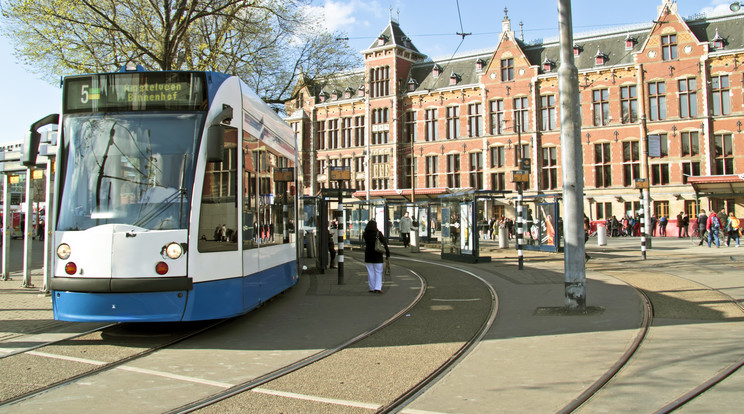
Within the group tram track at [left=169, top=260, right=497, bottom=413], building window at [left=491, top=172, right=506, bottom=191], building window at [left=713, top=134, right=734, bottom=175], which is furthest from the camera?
building window at [left=491, top=172, right=506, bottom=191]

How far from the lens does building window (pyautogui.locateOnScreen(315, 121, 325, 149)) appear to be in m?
60.2

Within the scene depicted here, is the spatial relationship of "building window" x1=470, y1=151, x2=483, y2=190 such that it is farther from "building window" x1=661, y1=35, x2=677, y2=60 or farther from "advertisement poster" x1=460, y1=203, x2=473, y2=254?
"advertisement poster" x1=460, y1=203, x2=473, y2=254

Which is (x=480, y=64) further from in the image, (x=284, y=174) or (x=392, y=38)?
(x=284, y=174)

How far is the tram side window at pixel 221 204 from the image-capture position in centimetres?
704

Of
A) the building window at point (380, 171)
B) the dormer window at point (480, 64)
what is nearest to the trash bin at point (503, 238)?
the dormer window at point (480, 64)

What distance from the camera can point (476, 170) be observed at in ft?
166

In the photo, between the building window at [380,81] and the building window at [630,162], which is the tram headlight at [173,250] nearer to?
the building window at [630,162]

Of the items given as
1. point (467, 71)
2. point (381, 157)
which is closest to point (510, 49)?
point (467, 71)

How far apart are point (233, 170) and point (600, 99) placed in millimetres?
42535

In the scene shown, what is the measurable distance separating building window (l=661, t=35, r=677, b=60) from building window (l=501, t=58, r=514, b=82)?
1099 cm

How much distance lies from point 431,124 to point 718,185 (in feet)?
78.7

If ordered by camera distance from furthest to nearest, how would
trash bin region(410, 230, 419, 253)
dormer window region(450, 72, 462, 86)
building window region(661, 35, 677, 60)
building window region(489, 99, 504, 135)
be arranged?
dormer window region(450, 72, 462, 86), building window region(489, 99, 504, 135), building window region(661, 35, 677, 60), trash bin region(410, 230, 419, 253)

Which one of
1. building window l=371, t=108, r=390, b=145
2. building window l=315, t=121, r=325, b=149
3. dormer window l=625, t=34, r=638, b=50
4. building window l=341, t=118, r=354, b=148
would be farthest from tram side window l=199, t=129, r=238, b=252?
building window l=315, t=121, r=325, b=149

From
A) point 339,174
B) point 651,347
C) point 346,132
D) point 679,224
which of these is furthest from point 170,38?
point 346,132
